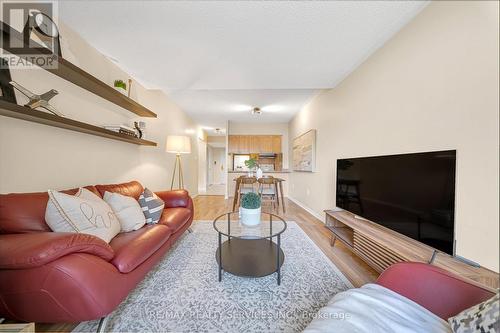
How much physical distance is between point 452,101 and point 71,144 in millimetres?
3218

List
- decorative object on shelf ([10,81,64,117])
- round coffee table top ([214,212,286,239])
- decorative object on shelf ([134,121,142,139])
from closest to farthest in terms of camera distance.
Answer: decorative object on shelf ([10,81,64,117])
round coffee table top ([214,212,286,239])
decorative object on shelf ([134,121,142,139])

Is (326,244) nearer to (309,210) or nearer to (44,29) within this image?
(309,210)

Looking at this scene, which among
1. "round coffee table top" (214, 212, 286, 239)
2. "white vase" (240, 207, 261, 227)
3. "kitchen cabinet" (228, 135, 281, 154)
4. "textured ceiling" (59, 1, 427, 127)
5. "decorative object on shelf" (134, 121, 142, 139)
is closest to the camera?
"textured ceiling" (59, 1, 427, 127)

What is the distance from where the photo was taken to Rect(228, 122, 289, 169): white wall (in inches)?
234

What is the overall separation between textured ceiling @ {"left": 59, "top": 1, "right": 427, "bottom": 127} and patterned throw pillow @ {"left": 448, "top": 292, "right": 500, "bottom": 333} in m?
1.92

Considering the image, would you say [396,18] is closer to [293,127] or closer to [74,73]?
[74,73]

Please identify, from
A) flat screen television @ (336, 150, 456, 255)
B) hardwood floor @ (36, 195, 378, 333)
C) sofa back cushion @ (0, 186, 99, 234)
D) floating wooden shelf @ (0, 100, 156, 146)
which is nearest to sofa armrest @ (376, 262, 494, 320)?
flat screen television @ (336, 150, 456, 255)

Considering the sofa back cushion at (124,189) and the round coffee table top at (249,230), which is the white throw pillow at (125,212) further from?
the round coffee table top at (249,230)

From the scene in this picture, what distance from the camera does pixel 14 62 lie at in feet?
4.31

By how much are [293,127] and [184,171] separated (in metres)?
3.40

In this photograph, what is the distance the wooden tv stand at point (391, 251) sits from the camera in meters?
0.98

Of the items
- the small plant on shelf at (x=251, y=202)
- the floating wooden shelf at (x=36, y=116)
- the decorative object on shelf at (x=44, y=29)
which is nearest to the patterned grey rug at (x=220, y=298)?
the small plant on shelf at (x=251, y=202)

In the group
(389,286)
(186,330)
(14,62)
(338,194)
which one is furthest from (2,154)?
(338,194)

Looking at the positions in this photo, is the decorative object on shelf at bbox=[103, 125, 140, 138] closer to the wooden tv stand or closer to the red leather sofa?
the red leather sofa
